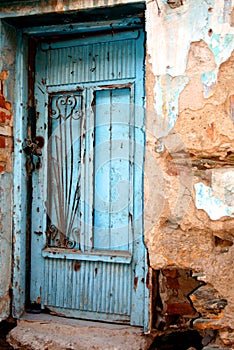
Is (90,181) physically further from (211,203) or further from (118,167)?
(211,203)

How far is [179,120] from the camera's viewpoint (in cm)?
217

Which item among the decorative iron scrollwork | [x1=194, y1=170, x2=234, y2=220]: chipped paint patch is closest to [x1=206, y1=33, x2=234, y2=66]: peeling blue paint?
[x1=194, y1=170, x2=234, y2=220]: chipped paint patch

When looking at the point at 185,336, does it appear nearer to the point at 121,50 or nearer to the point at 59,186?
the point at 59,186

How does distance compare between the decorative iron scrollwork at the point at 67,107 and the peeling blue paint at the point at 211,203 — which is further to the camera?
the decorative iron scrollwork at the point at 67,107

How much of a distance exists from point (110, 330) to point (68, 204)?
780 mm

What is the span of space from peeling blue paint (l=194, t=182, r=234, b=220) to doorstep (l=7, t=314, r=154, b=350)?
873mm

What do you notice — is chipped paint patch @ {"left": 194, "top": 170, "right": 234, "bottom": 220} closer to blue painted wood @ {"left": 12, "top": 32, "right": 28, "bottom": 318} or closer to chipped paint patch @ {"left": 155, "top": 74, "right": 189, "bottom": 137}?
chipped paint patch @ {"left": 155, "top": 74, "right": 189, "bottom": 137}

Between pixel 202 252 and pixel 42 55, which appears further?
pixel 42 55

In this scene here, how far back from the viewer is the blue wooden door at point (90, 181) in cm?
266

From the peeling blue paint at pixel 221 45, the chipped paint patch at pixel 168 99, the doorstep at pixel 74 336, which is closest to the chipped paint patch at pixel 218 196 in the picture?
the chipped paint patch at pixel 168 99

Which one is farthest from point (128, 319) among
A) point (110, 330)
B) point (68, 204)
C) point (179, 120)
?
point (179, 120)

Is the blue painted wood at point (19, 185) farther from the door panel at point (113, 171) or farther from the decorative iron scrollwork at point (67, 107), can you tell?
the door panel at point (113, 171)

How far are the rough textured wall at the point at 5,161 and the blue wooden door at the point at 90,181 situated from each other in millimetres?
169

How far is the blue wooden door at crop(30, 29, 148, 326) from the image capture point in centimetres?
→ 266
